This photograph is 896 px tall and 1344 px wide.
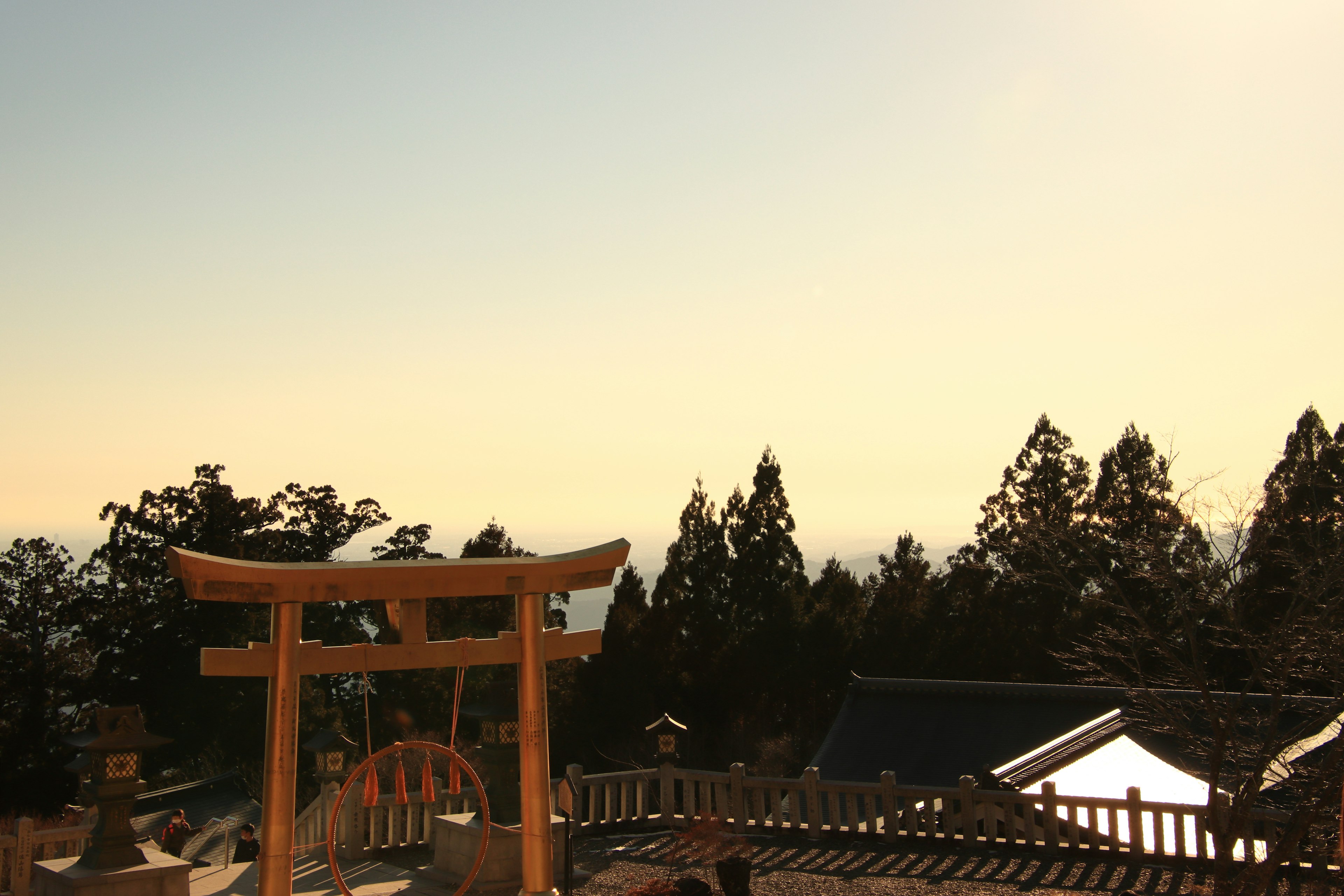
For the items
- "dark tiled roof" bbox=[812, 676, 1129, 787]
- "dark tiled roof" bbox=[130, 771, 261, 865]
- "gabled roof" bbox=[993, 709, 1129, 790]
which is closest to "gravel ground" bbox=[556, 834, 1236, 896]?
"gabled roof" bbox=[993, 709, 1129, 790]

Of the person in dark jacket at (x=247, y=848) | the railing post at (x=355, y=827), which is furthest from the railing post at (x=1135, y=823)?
the person in dark jacket at (x=247, y=848)

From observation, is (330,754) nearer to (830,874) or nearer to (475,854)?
(475,854)

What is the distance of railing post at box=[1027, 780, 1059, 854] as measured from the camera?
10.6m

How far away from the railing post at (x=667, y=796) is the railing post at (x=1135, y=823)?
539 centimetres

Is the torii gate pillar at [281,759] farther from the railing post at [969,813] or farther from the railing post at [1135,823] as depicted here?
the railing post at [1135,823]

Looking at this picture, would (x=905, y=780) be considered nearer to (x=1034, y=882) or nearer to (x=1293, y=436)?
(x=1034, y=882)

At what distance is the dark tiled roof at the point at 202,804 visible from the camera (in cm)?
2197

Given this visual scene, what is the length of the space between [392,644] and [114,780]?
3.59m

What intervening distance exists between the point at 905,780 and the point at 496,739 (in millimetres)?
8077

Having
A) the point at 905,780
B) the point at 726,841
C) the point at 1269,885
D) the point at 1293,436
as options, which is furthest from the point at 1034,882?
the point at 1293,436

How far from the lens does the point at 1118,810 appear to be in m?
10.8

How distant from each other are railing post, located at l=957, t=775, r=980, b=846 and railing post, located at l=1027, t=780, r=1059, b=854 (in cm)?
64

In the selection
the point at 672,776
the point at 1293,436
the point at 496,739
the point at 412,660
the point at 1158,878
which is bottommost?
the point at 1158,878

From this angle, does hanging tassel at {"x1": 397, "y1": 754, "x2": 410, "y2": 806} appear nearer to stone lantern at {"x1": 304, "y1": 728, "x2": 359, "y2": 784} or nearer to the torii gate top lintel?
the torii gate top lintel
